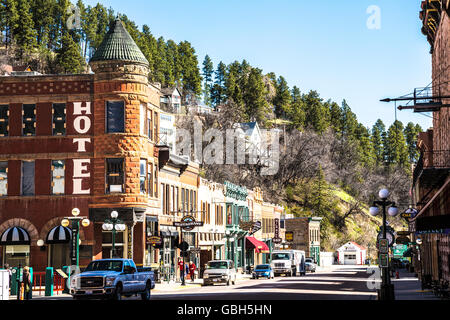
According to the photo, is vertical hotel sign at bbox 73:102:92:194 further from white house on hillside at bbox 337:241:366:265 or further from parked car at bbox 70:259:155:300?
white house on hillside at bbox 337:241:366:265

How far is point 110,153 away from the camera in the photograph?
4966 centimetres

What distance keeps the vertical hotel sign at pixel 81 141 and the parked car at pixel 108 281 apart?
1735cm

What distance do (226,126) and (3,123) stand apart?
8560 centimetres

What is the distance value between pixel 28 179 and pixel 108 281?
21613 mm

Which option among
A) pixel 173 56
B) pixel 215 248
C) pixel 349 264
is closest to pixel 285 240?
pixel 349 264

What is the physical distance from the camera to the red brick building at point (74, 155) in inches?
1944

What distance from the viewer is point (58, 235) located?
48.8 m

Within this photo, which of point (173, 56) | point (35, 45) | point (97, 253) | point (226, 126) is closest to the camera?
point (97, 253)

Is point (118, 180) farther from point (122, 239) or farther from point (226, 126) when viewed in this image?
point (226, 126)

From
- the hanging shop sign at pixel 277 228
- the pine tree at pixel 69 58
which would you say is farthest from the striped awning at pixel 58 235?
the pine tree at pixel 69 58

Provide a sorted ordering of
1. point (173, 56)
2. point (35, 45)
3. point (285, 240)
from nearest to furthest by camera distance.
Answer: point (285, 240) < point (35, 45) < point (173, 56)

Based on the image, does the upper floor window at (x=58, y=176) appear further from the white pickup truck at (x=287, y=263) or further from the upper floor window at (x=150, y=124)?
the white pickup truck at (x=287, y=263)

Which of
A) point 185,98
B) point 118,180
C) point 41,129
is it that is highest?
point 185,98

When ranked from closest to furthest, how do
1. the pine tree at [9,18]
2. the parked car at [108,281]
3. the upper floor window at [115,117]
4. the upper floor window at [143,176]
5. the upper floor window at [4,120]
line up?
the parked car at [108,281] → the upper floor window at [115,117] → the upper floor window at [143,176] → the upper floor window at [4,120] → the pine tree at [9,18]
